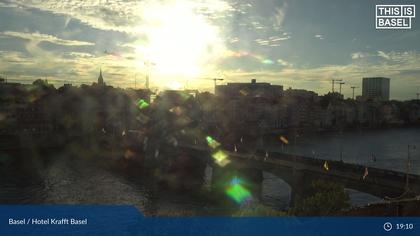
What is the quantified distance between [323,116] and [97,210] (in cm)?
11656

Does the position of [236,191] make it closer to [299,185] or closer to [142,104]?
[299,185]

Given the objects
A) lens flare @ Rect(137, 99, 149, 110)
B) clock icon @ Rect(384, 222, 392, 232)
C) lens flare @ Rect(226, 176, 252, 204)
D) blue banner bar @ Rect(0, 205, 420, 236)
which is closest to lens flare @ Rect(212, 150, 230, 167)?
lens flare @ Rect(226, 176, 252, 204)

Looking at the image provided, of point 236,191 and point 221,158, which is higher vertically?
point 221,158

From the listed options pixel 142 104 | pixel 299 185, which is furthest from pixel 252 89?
pixel 299 185

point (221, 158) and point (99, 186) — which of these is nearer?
point (99, 186)

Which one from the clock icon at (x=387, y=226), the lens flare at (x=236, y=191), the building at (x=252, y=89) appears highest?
the building at (x=252, y=89)

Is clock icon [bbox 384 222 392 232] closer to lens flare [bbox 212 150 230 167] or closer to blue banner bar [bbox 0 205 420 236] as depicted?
blue banner bar [bbox 0 205 420 236]

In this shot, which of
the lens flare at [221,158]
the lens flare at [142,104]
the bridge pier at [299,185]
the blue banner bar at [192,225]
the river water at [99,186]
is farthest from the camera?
the lens flare at [142,104]

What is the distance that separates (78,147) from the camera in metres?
74.1

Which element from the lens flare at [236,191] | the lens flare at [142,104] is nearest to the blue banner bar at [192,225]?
the lens flare at [236,191]

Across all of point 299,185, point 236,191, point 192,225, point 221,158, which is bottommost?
point 236,191

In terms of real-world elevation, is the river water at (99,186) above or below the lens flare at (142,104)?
below

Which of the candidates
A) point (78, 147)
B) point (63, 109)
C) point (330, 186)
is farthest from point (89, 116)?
point (330, 186)

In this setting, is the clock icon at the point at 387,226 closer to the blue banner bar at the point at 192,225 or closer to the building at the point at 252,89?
the blue banner bar at the point at 192,225
